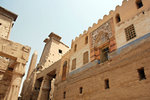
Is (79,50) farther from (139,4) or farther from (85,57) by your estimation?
(139,4)

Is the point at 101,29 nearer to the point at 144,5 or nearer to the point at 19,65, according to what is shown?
the point at 144,5

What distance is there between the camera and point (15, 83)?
747 centimetres

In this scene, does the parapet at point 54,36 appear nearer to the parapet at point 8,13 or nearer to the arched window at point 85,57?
the parapet at point 8,13

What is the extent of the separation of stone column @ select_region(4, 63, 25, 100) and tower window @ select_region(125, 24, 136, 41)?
7.25 m

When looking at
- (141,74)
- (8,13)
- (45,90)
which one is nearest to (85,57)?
(141,74)

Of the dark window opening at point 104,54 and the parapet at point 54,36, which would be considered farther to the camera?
the parapet at point 54,36

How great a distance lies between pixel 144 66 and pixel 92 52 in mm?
4789

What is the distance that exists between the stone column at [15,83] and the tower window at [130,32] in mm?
7247

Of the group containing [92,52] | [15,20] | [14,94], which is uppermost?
[15,20]

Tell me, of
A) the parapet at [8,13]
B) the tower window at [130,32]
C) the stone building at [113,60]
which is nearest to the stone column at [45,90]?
the stone building at [113,60]

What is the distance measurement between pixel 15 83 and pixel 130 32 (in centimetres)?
800

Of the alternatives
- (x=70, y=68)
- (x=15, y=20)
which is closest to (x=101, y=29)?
(x=70, y=68)

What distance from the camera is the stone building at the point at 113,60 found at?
696 centimetres

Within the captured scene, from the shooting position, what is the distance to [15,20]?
1755cm
